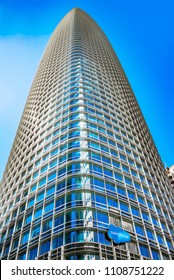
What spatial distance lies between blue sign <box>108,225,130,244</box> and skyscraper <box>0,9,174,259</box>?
564 mm

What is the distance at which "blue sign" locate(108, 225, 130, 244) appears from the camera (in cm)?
3783

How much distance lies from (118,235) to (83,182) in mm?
9062

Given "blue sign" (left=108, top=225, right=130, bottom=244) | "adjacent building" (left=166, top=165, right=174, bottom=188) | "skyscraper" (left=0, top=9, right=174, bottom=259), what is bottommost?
"blue sign" (left=108, top=225, right=130, bottom=244)

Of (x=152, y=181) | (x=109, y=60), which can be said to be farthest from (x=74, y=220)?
(x=109, y=60)

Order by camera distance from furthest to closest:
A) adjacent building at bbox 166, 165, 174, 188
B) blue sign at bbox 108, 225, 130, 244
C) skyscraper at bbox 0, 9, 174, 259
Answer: adjacent building at bbox 166, 165, 174, 188 < skyscraper at bbox 0, 9, 174, 259 < blue sign at bbox 108, 225, 130, 244

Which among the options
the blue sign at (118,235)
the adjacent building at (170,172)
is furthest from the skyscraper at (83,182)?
the adjacent building at (170,172)

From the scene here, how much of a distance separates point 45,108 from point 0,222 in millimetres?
29126

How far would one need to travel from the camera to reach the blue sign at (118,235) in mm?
37831

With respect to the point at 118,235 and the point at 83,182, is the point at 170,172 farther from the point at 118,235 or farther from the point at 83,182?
the point at 118,235

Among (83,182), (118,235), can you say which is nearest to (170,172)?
(83,182)

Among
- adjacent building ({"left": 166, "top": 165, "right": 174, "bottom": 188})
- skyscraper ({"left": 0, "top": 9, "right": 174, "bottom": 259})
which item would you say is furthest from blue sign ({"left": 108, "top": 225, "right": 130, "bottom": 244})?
adjacent building ({"left": 166, "top": 165, "right": 174, "bottom": 188})

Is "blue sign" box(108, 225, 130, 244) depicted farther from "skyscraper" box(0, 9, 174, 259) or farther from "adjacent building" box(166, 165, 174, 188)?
"adjacent building" box(166, 165, 174, 188)

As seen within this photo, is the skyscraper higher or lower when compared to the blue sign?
higher

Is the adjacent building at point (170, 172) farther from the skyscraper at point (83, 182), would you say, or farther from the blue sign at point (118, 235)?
the blue sign at point (118, 235)
